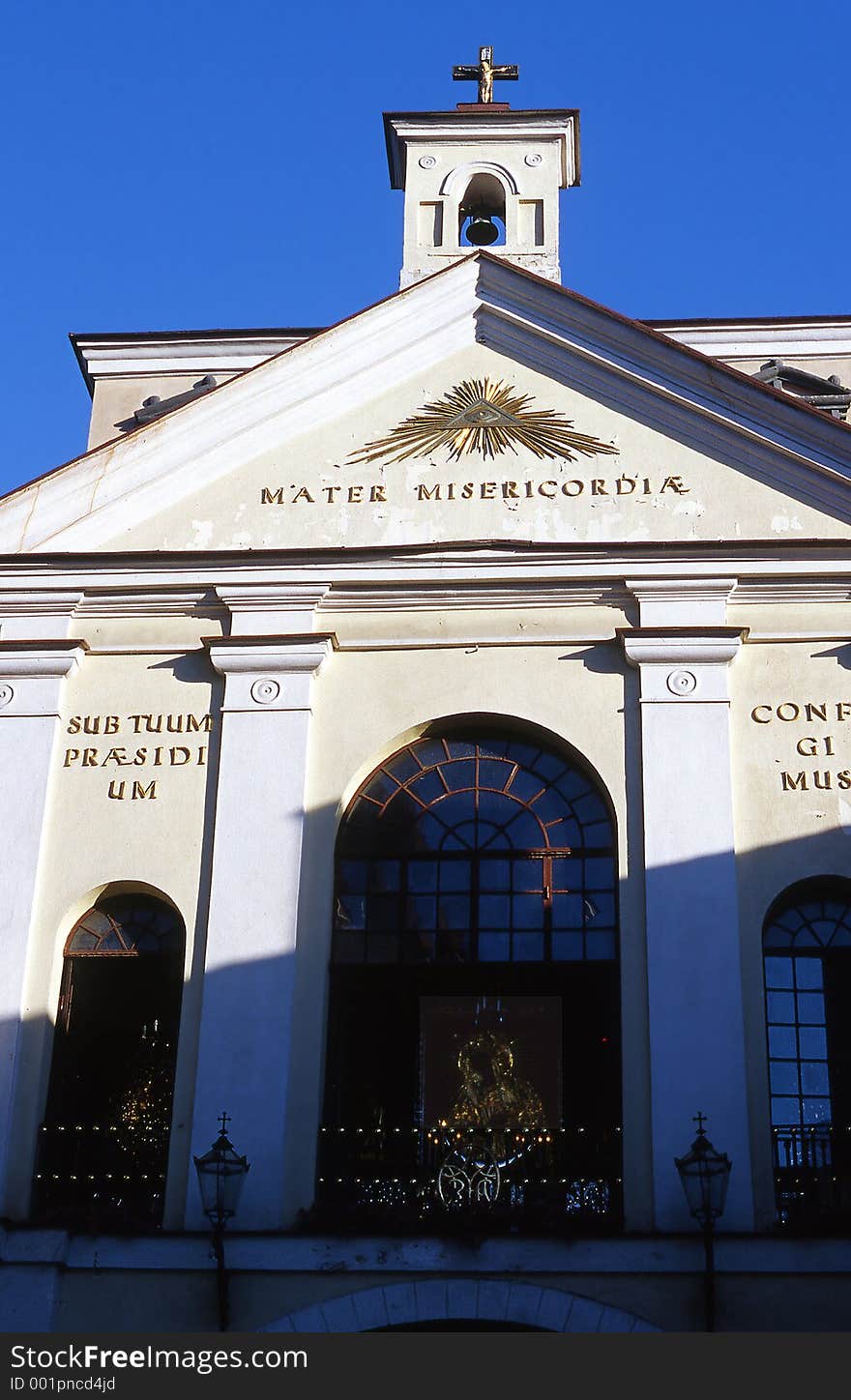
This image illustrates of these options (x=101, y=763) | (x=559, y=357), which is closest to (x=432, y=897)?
(x=101, y=763)

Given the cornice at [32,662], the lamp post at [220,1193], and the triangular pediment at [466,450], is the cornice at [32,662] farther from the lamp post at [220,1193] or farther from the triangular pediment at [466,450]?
the lamp post at [220,1193]

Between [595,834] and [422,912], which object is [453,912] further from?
[595,834]

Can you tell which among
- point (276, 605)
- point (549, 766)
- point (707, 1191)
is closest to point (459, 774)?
point (549, 766)

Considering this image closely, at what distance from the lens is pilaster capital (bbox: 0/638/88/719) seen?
15828 mm

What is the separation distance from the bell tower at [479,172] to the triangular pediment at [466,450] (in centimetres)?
132

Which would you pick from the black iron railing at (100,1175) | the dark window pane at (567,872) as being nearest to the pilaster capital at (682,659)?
the dark window pane at (567,872)

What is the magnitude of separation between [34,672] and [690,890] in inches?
230

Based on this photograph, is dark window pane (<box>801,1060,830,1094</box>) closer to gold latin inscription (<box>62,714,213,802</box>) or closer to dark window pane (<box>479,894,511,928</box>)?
dark window pane (<box>479,894,511,928</box>)

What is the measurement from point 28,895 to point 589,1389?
20.4 ft

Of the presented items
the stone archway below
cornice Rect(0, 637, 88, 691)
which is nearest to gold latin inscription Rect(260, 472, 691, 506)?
cornice Rect(0, 637, 88, 691)

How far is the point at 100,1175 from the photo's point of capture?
14.1 meters

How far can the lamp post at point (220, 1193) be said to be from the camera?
1315cm

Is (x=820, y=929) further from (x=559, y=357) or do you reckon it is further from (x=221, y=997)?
(x=559, y=357)

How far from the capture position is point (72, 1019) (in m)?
14.9
